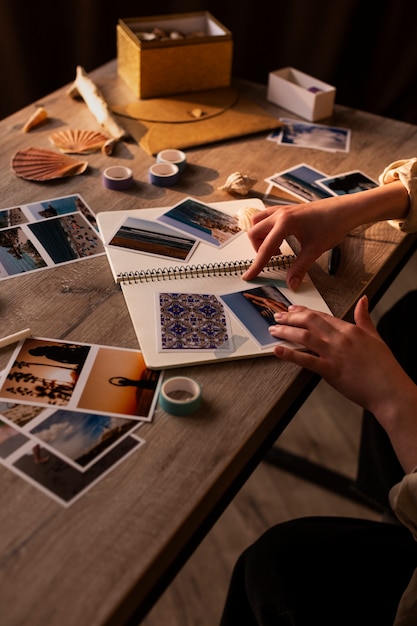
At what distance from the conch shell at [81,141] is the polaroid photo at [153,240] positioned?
279 millimetres

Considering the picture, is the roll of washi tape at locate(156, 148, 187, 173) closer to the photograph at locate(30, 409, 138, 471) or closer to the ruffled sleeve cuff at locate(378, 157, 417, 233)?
the ruffled sleeve cuff at locate(378, 157, 417, 233)

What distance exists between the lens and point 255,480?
1882 millimetres

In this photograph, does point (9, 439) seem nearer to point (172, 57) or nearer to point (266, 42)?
point (172, 57)

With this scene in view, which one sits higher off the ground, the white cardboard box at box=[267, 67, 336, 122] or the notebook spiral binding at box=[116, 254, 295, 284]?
the white cardboard box at box=[267, 67, 336, 122]

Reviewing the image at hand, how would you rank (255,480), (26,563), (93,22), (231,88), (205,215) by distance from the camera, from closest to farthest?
(26,563)
(205,215)
(231,88)
(255,480)
(93,22)

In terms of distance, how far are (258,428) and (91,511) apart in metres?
0.23

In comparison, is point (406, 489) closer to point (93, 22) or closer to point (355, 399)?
point (355, 399)

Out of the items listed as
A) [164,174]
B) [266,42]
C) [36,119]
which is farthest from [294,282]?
[266,42]

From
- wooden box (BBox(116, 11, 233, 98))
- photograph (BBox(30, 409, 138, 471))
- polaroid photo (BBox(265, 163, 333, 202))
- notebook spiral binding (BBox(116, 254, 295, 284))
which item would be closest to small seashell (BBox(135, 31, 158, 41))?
wooden box (BBox(116, 11, 233, 98))

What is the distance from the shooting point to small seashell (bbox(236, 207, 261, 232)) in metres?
1.20

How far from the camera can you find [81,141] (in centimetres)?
142

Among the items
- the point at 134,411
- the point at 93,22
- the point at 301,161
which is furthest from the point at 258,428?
the point at 93,22

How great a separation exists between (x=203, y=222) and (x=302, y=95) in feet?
1.75

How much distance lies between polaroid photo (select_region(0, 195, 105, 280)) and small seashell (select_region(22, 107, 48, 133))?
29cm
